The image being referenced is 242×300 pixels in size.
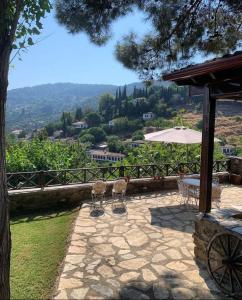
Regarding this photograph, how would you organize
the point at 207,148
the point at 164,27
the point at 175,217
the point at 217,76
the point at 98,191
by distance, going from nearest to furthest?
the point at 217,76 → the point at 207,148 → the point at 164,27 → the point at 175,217 → the point at 98,191

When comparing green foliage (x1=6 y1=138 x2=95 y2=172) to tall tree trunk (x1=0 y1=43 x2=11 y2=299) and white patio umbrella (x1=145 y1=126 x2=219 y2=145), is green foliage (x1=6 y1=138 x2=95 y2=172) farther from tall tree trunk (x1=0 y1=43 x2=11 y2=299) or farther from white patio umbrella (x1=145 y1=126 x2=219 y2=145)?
tall tree trunk (x1=0 y1=43 x2=11 y2=299)

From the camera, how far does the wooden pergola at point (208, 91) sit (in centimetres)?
460

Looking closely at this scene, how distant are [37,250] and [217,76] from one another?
4.30 metres

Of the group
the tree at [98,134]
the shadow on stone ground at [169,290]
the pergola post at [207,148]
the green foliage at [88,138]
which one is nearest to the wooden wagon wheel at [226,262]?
the shadow on stone ground at [169,290]

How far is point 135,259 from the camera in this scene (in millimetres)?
5426

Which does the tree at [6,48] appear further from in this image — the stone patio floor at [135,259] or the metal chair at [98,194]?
the metal chair at [98,194]

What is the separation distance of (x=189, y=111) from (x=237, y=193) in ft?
→ 183

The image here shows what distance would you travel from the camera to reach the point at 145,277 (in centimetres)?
484

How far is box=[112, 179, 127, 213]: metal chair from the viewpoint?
26.7ft

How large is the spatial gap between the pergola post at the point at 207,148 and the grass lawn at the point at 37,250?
8.81ft

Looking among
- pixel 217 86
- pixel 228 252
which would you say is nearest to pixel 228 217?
pixel 228 252

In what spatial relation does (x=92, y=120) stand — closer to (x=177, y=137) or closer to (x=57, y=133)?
(x=57, y=133)

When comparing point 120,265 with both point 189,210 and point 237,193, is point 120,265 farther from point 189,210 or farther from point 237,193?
point 237,193

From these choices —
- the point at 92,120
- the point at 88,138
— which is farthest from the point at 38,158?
the point at 92,120
